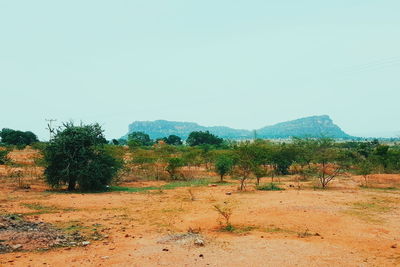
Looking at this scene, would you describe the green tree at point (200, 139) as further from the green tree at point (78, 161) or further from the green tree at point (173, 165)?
the green tree at point (78, 161)

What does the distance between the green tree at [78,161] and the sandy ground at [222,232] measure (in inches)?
85.2

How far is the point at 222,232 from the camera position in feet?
36.9

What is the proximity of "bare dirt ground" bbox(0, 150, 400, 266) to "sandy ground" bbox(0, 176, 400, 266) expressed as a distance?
0.03m

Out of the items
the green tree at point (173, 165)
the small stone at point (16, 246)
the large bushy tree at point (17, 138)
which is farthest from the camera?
the large bushy tree at point (17, 138)

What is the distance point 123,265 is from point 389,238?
26.6 feet

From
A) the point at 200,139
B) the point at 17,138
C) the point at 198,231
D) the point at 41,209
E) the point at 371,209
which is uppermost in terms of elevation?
the point at 17,138

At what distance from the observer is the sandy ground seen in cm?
859

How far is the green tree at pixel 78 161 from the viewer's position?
22.0 meters

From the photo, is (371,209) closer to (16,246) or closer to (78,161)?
(16,246)

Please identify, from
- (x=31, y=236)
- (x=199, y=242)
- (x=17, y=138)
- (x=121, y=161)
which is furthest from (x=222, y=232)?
(x=17, y=138)

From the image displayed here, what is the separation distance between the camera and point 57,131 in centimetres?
2320

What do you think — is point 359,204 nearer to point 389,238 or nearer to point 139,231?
point 389,238

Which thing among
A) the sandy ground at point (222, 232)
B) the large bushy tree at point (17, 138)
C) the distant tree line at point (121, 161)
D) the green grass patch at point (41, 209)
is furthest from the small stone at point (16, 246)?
the large bushy tree at point (17, 138)

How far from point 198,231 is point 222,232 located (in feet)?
2.64
